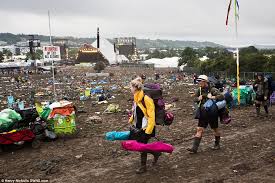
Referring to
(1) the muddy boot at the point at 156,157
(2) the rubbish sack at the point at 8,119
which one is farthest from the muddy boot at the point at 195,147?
(2) the rubbish sack at the point at 8,119

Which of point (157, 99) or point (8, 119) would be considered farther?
point (8, 119)

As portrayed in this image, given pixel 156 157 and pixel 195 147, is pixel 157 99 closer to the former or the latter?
pixel 156 157

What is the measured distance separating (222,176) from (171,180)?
0.83 meters

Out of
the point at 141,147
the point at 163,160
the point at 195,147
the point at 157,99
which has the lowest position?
the point at 163,160

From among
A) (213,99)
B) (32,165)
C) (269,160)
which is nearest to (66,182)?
(32,165)

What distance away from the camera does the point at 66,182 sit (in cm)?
601

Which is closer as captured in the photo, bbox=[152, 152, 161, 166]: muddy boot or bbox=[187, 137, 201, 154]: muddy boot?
bbox=[152, 152, 161, 166]: muddy boot

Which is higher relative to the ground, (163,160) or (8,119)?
(8,119)

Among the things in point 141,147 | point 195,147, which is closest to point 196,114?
point 195,147

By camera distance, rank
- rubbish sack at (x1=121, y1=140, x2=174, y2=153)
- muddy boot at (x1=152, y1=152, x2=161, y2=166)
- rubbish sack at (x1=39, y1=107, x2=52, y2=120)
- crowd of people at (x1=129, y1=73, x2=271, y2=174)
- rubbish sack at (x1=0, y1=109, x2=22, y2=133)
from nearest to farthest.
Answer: rubbish sack at (x1=121, y1=140, x2=174, y2=153)
crowd of people at (x1=129, y1=73, x2=271, y2=174)
muddy boot at (x1=152, y1=152, x2=161, y2=166)
rubbish sack at (x1=0, y1=109, x2=22, y2=133)
rubbish sack at (x1=39, y1=107, x2=52, y2=120)

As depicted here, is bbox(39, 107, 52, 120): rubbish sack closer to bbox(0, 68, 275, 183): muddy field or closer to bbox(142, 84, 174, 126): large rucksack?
bbox(0, 68, 275, 183): muddy field

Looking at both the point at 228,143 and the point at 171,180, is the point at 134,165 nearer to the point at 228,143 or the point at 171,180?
the point at 171,180

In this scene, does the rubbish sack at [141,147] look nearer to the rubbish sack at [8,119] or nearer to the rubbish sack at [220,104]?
the rubbish sack at [220,104]

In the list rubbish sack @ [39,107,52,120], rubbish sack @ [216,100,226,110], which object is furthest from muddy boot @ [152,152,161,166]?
rubbish sack @ [39,107,52,120]
